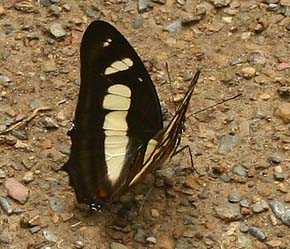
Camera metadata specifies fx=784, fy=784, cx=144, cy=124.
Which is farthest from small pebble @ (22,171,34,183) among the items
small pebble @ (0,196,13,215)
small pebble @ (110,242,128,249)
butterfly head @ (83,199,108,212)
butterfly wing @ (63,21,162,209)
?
small pebble @ (110,242,128,249)

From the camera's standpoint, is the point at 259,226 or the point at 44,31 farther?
the point at 44,31

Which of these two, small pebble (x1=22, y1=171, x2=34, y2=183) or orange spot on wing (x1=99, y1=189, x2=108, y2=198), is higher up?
orange spot on wing (x1=99, y1=189, x2=108, y2=198)

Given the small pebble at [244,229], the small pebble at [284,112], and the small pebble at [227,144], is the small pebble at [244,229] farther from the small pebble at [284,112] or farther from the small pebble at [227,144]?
the small pebble at [284,112]

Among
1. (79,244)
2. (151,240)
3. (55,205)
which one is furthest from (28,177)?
(151,240)

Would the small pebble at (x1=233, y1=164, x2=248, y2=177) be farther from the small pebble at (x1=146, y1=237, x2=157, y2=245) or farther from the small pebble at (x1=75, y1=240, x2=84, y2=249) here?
the small pebble at (x1=75, y1=240, x2=84, y2=249)

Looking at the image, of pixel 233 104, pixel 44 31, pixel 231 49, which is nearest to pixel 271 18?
pixel 231 49

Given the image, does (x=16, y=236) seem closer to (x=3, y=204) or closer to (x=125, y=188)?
(x=3, y=204)
